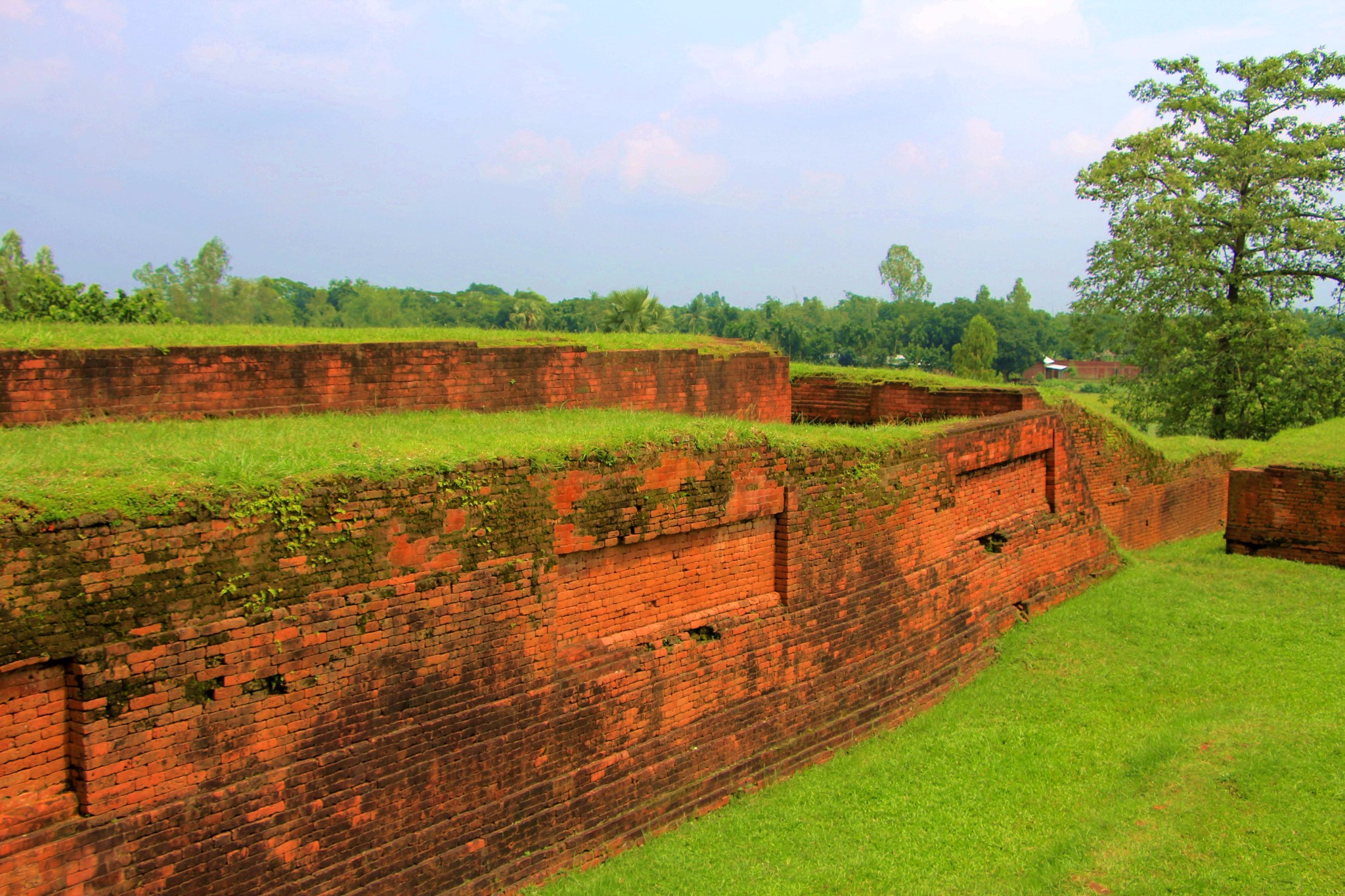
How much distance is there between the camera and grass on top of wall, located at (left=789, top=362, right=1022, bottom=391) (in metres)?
10.3

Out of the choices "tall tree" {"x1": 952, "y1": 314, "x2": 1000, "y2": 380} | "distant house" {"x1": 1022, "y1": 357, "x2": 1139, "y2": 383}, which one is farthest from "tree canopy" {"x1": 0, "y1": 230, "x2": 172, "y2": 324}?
"distant house" {"x1": 1022, "y1": 357, "x2": 1139, "y2": 383}

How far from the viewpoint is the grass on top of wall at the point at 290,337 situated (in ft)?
18.0

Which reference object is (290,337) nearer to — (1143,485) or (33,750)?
(33,750)

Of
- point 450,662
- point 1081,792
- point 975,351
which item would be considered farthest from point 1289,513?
point 975,351

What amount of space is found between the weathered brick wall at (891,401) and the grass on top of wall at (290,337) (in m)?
1.74

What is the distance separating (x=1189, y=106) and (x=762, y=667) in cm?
1374

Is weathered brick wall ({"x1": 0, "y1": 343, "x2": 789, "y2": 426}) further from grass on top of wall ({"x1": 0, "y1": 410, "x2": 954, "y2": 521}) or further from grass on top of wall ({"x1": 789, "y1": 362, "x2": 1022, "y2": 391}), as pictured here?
grass on top of wall ({"x1": 789, "y1": 362, "x2": 1022, "y2": 391})

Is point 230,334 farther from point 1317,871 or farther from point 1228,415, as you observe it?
point 1228,415

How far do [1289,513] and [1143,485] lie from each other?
5.12 ft

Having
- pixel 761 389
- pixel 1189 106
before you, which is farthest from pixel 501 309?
pixel 761 389

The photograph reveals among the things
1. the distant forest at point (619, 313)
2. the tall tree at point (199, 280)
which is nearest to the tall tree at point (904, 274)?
the distant forest at point (619, 313)

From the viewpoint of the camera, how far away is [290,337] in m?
6.57

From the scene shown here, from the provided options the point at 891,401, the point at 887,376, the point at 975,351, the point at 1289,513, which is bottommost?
the point at 1289,513

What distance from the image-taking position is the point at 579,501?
4512 mm
